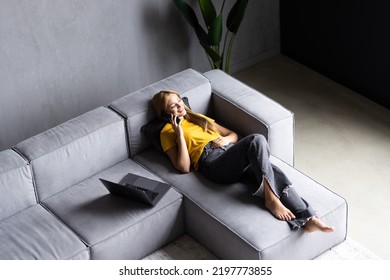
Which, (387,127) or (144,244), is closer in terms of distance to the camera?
(144,244)

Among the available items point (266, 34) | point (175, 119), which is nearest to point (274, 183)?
point (175, 119)

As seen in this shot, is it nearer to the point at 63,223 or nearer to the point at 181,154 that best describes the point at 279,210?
the point at 181,154

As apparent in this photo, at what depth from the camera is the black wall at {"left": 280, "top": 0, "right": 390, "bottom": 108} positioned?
15.8ft

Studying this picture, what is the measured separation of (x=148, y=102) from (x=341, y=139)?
1454mm

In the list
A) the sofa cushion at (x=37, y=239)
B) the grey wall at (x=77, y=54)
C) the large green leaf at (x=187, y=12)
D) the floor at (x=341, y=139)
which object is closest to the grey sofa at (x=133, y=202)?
the sofa cushion at (x=37, y=239)

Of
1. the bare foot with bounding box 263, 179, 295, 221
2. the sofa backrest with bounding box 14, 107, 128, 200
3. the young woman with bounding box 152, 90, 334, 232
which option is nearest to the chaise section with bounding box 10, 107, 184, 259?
the sofa backrest with bounding box 14, 107, 128, 200

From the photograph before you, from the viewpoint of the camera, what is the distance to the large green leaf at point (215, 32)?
15.4 feet

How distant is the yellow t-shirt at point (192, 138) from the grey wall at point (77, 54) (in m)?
1.00

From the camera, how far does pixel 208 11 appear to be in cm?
480

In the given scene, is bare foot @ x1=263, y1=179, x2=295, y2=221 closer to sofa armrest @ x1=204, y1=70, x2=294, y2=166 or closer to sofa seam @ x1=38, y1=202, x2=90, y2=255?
sofa armrest @ x1=204, y1=70, x2=294, y2=166

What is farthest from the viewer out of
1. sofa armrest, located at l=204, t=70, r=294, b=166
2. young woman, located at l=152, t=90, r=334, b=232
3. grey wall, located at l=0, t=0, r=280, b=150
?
grey wall, located at l=0, t=0, r=280, b=150

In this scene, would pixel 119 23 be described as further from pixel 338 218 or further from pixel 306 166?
pixel 338 218

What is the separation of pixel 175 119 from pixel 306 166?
1073mm

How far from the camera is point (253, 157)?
362 cm
